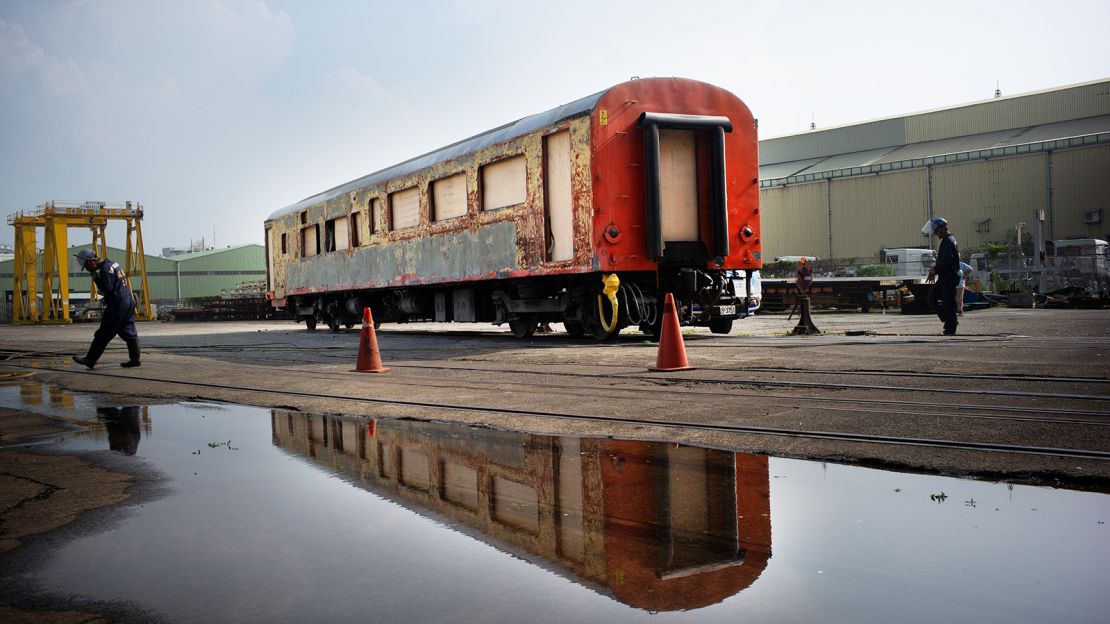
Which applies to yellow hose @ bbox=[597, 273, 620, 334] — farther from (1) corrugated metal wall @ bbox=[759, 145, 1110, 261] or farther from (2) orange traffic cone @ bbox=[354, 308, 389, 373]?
(1) corrugated metal wall @ bbox=[759, 145, 1110, 261]

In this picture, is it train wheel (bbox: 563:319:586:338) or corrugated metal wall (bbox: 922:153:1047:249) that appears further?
corrugated metal wall (bbox: 922:153:1047:249)

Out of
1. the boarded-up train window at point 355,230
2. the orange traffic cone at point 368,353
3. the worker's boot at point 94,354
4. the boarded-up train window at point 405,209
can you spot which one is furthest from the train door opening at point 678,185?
the boarded-up train window at point 355,230

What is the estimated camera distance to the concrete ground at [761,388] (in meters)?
4.69

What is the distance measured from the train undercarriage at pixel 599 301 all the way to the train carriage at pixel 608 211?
0.08ft

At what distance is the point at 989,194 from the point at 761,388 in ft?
151

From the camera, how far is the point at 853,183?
5297cm

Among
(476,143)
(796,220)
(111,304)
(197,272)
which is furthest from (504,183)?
(197,272)

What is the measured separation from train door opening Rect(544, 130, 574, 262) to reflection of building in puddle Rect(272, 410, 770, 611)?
8.08 m

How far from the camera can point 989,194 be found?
156 ft

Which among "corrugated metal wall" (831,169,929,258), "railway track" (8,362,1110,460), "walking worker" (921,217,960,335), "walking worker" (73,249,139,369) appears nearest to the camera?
"railway track" (8,362,1110,460)

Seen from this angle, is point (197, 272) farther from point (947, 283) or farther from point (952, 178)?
point (947, 283)

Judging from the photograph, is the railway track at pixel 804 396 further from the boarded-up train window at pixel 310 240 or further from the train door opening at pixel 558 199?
the boarded-up train window at pixel 310 240

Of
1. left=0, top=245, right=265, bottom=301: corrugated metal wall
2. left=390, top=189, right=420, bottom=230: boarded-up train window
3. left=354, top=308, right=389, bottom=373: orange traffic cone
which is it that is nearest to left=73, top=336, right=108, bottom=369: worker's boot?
left=354, top=308, right=389, bottom=373: orange traffic cone

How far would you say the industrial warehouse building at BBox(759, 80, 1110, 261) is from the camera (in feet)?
148
